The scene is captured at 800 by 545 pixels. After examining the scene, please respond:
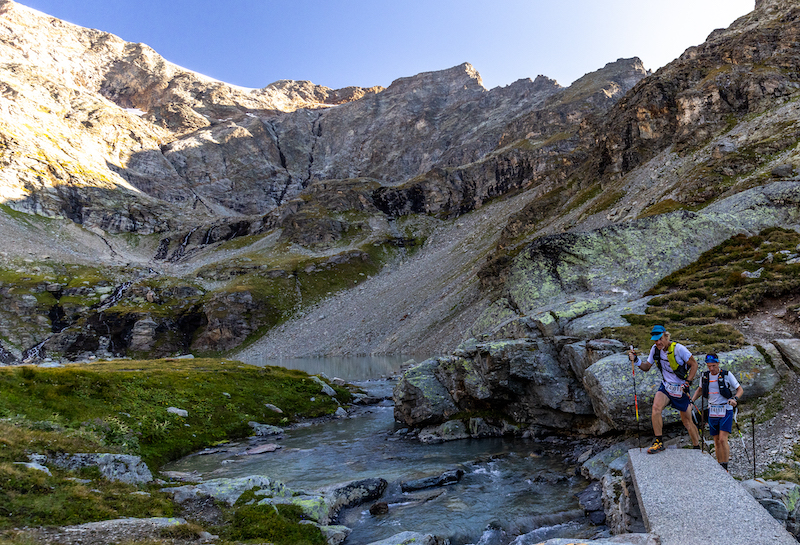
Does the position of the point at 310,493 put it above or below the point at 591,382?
below

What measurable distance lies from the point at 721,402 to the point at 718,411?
0.93ft

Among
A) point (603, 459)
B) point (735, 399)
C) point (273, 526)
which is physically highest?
point (735, 399)

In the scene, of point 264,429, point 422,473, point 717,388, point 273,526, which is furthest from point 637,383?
point 264,429

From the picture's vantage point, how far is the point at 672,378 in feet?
41.8

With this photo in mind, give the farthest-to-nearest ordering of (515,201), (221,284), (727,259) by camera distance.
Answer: (515,201), (221,284), (727,259)

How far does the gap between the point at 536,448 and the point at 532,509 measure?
7.19 metres

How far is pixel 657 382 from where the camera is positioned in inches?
634

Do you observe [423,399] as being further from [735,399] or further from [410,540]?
[735,399]

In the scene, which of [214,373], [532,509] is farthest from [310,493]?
[214,373]

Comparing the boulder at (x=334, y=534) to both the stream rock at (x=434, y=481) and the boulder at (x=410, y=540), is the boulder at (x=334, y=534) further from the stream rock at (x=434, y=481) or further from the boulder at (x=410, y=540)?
the stream rock at (x=434, y=481)

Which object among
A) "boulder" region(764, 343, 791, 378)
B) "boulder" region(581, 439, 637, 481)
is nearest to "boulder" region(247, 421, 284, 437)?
"boulder" region(581, 439, 637, 481)

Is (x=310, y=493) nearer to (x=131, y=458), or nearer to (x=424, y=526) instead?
(x=424, y=526)

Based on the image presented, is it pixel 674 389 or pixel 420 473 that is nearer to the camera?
pixel 674 389

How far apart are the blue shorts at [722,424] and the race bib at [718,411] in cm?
6
